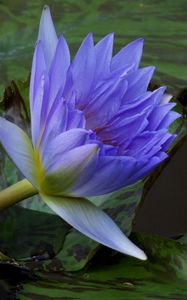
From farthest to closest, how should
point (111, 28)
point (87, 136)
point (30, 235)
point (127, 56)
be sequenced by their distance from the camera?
1. point (111, 28)
2. point (30, 235)
3. point (127, 56)
4. point (87, 136)

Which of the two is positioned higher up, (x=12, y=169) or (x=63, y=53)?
(x=63, y=53)

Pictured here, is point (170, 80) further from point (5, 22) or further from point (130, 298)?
point (130, 298)

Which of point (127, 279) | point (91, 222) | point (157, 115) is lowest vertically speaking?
point (127, 279)

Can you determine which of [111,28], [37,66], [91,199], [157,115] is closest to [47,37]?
[37,66]

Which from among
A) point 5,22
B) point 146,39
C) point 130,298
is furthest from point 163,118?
point 5,22

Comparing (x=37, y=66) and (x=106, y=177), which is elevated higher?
(x=37, y=66)

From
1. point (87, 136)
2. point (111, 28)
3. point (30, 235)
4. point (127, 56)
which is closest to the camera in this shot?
point (87, 136)

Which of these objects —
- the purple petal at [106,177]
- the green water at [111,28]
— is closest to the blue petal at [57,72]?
the purple petal at [106,177]

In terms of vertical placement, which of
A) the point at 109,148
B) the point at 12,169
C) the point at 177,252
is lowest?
the point at 177,252

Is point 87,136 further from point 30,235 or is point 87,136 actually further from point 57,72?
point 30,235
